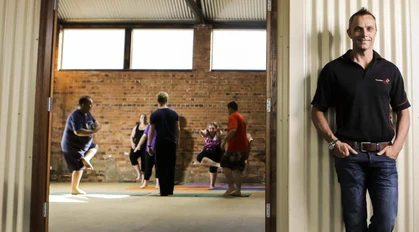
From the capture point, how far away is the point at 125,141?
30.3 ft

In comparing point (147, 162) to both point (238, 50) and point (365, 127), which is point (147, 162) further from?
A: point (365, 127)

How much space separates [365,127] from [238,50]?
7.15 meters

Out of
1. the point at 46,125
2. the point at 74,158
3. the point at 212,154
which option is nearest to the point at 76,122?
the point at 74,158

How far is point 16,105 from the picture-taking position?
2754 mm

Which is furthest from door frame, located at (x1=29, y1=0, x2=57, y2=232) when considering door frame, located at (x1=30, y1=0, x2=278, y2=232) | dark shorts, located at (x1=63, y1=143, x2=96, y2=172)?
dark shorts, located at (x1=63, y1=143, x2=96, y2=172)

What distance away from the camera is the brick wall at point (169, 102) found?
9.05 metres

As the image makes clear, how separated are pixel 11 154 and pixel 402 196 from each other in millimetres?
2447

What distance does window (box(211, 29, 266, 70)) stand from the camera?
30.0 ft

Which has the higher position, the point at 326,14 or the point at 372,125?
the point at 326,14

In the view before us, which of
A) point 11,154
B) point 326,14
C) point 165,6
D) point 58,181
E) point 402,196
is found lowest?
point 58,181

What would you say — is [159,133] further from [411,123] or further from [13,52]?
[411,123]

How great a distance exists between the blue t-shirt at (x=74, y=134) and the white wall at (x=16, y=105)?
300cm

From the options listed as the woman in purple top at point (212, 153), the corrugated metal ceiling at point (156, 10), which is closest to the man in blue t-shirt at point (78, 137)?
the woman in purple top at point (212, 153)

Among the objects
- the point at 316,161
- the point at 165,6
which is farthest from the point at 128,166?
the point at 316,161
